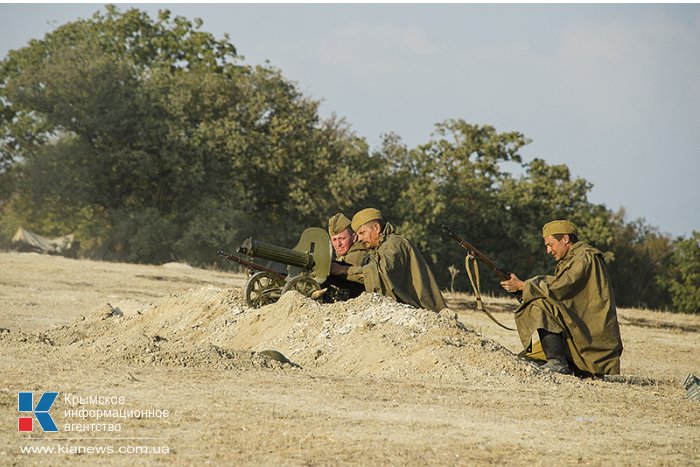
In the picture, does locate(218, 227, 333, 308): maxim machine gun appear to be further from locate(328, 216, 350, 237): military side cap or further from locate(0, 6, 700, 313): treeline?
locate(0, 6, 700, 313): treeline

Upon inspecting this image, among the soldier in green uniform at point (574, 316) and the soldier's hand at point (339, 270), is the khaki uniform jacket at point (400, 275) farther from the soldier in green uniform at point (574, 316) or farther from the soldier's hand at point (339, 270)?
the soldier in green uniform at point (574, 316)

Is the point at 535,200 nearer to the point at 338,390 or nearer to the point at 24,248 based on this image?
the point at 24,248

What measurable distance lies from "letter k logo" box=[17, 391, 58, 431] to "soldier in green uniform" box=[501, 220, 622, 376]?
4.80m

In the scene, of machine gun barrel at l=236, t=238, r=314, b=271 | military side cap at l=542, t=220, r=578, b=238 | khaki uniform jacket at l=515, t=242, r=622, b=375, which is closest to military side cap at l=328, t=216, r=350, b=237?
machine gun barrel at l=236, t=238, r=314, b=271

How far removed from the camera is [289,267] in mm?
12406

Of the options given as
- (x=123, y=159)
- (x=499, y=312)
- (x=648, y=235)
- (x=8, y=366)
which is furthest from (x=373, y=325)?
(x=648, y=235)

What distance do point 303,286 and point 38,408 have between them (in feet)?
17.5

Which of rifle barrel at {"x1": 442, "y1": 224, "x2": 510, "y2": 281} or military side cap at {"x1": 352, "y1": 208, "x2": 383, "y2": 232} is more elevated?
military side cap at {"x1": 352, "y1": 208, "x2": 383, "y2": 232}

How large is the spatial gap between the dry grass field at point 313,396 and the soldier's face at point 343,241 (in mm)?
1030

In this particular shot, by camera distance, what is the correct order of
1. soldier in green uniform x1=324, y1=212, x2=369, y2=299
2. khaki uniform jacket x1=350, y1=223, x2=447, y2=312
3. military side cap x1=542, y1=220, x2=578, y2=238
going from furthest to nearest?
soldier in green uniform x1=324, y1=212, x2=369, y2=299 < khaki uniform jacket x1=350, y1=223, x2=447, y2=312 < military side cap x1=542, y1=220, x2=578, y2=238

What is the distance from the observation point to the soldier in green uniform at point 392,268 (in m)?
11.8

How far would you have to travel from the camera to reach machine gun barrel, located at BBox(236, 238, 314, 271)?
38.2ft

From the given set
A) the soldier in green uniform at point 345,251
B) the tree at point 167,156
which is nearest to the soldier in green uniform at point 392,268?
the soldier in green uniform at point 345,251

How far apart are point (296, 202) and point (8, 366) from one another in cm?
2817
